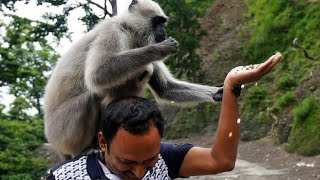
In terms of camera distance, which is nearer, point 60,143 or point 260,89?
point 60,143

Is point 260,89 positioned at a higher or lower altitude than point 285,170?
higher

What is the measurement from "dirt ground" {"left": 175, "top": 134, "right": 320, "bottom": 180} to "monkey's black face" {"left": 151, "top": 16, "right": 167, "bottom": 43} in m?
7.34

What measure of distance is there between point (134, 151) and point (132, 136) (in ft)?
0.17

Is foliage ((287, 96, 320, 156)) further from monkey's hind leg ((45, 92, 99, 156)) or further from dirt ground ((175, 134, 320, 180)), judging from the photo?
monkey's hind leg ((45, 92, 99, 156))

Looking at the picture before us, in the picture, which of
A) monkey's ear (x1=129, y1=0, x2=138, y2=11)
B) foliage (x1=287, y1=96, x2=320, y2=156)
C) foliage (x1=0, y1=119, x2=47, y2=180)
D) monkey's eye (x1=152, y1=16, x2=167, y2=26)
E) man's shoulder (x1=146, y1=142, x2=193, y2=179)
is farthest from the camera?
foliage (x1=0, y1=119, x2=47, y2=180)

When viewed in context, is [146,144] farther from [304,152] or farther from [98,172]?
[304,152]

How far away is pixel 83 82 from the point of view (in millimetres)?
Answer: 4008

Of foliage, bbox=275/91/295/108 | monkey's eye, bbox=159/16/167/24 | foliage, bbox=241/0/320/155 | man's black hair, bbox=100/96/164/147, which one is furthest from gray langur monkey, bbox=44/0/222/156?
foliage, bbox=275/91/295/108

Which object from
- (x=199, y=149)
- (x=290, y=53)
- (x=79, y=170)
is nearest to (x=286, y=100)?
(x=290, y=53)

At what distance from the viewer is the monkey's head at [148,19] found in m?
4.21

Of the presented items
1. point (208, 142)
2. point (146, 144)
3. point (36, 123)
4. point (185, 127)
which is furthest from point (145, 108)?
point (36, 123)

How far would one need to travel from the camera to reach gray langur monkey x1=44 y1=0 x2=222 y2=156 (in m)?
3.85

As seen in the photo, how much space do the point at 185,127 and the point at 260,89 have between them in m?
3.02

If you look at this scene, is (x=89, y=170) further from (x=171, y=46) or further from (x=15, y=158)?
(x=15, y=158)
